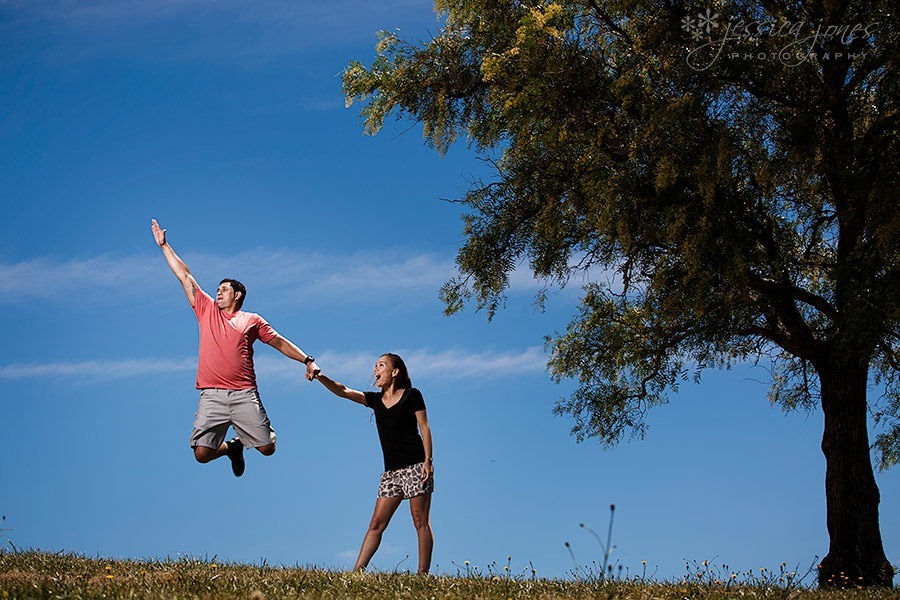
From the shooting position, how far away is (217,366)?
10.2m

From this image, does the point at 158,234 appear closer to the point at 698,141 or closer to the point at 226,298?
the point at 226,298

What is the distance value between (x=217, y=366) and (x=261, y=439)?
3.27 feet

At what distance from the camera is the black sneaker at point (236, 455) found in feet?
34.0

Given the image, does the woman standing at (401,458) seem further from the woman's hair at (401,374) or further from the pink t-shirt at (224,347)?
the pink t-shirt at (224,347)

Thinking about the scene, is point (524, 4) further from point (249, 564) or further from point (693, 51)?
point (249, 564)

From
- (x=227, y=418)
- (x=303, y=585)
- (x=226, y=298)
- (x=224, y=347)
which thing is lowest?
(x=303, y=585)

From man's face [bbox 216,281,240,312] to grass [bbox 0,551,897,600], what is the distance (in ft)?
9.81

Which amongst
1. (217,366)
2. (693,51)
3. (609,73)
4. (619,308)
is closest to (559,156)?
(609,73)

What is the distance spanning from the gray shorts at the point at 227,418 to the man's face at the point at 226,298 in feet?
3.27

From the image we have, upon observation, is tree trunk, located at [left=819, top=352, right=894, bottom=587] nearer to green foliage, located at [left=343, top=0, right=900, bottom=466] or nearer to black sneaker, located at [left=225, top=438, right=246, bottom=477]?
green foliage, located at [left=343, top=0, right=900, bottom=466]

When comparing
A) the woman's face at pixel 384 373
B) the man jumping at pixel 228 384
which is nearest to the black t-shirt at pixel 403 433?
the woman's face at pixel 384 373

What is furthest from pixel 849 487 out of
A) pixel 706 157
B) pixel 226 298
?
pixel 226 298

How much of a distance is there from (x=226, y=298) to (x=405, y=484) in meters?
3.21

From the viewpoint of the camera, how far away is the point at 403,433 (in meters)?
9.41
